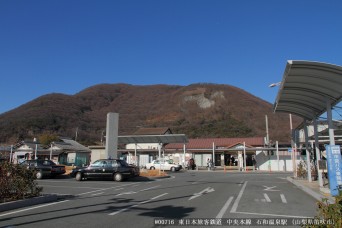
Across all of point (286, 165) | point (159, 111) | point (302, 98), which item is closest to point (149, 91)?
point (159, 111)

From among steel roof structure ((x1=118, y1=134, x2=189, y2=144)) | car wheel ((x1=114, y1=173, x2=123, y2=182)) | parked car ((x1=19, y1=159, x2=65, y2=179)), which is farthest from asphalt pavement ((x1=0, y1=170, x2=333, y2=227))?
steel roof structure ((x1=118, y1=134, x2=189, y2=144))

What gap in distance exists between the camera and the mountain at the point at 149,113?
10838 cm

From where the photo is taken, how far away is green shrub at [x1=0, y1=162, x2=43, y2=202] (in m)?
11.2

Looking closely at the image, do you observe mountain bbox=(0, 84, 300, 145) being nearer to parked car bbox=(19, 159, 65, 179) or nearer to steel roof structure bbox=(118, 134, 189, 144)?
steel roof structure bbox=(118, 134, 189, 144)

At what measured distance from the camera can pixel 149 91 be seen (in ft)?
627

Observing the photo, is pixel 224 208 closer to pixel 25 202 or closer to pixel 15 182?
pixel 25 202

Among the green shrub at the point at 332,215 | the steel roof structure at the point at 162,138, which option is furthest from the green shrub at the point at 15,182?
the steel roof structure at the point at 162,138

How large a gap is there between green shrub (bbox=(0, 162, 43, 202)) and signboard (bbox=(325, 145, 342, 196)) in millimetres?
11376

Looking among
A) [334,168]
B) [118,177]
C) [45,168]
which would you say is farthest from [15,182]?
[45,168]

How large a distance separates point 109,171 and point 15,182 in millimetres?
11365

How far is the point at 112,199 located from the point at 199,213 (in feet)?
15.2

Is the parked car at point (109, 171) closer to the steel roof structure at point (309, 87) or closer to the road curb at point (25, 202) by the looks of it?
the road curb at point (25, 202)

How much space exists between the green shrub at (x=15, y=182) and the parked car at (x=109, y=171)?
1030cm

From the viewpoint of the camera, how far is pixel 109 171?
22.7 meters
